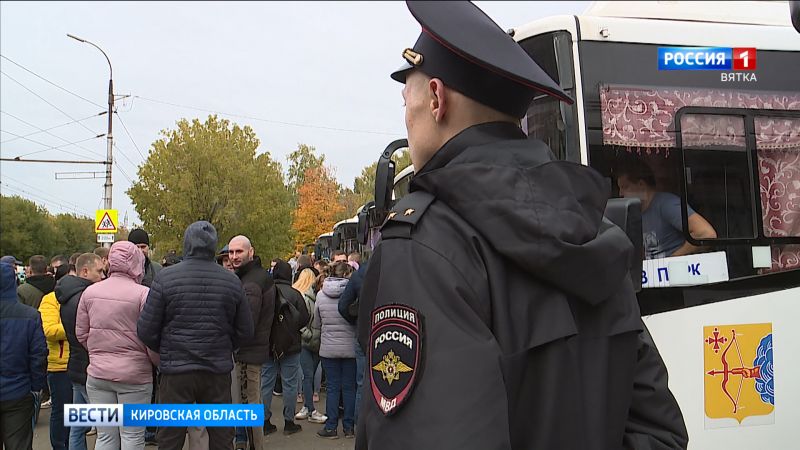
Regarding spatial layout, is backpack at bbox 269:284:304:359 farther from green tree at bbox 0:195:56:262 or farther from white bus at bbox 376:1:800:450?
green tree at bbox 0:195:56:262

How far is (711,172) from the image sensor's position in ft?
13.5

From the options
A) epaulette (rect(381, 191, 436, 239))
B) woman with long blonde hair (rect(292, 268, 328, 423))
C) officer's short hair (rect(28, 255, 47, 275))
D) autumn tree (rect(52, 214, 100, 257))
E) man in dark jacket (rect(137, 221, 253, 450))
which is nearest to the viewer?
epaulette (rect(381, 191, 436, 239))

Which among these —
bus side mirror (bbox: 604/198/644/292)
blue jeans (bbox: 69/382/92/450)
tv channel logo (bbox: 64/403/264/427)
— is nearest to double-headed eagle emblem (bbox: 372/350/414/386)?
bus side mirror (bbox: 604/198/644/292)

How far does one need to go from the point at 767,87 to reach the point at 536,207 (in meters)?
3.76

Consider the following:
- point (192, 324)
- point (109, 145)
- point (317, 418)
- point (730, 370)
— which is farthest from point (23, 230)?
point (730, 370)

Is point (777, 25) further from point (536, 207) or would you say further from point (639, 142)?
point (536, 207)

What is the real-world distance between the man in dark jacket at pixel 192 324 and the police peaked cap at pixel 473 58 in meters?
4.29

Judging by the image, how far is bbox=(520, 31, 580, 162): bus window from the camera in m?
3.96

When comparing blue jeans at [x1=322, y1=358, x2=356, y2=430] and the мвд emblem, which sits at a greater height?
the мвд emblem

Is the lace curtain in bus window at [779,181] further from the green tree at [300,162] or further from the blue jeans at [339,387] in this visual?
the green tree at [300,162]

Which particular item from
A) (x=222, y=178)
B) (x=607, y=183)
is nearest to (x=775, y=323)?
(x=607, y=183)

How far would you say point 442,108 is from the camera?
139 centimetres

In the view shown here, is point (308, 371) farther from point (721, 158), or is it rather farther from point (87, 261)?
point (721, 158)

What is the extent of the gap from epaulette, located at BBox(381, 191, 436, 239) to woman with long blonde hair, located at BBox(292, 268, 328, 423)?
7.45m
